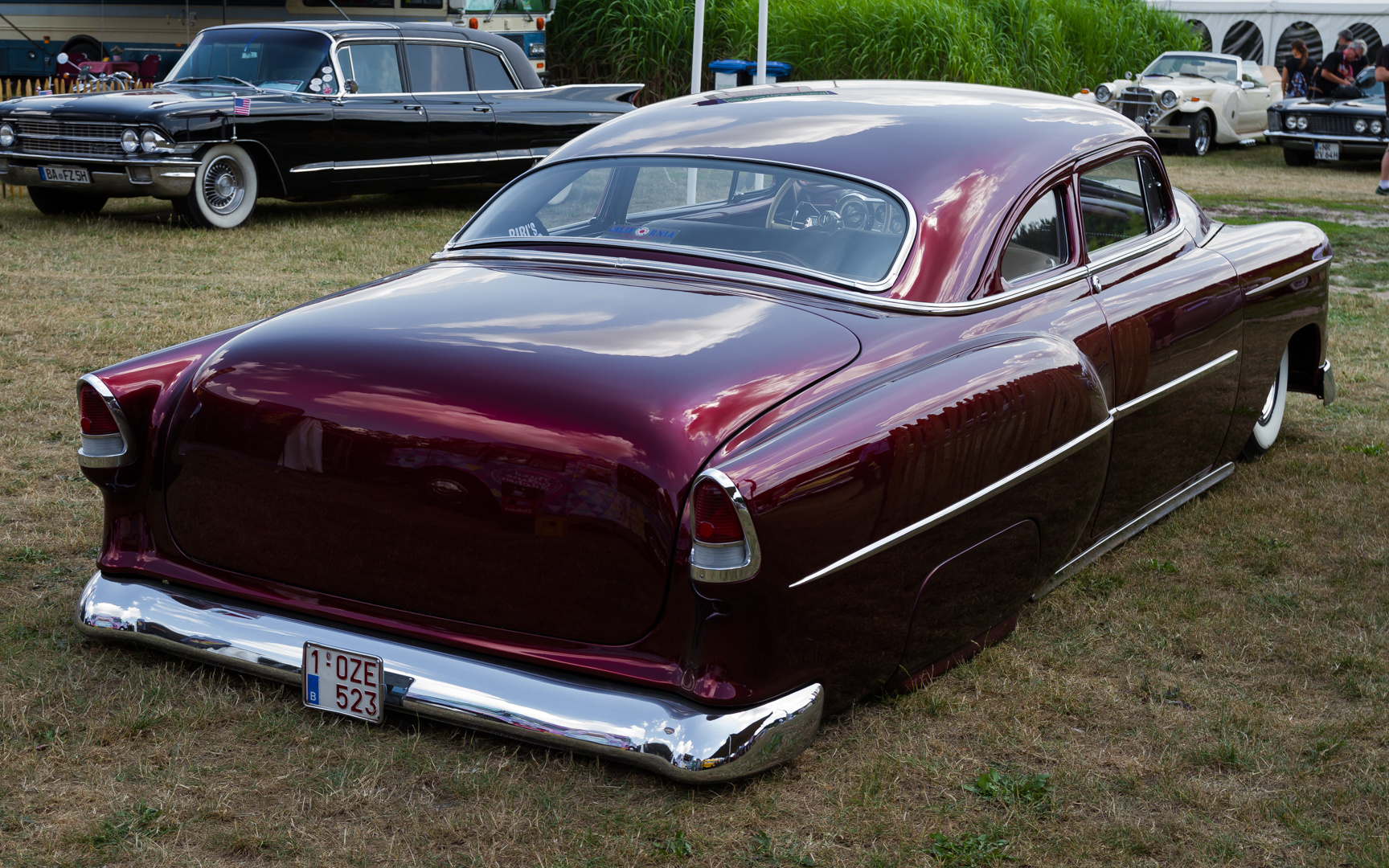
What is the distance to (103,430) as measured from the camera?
10.1 feet

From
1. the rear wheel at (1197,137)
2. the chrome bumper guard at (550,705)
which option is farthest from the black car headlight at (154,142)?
the rear wheel at (1197,137)

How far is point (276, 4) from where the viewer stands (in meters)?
16.1

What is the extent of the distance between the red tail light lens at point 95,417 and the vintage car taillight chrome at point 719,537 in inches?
58.1

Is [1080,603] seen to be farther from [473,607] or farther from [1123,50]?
[1123,50]

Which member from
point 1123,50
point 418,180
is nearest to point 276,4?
point 418,180

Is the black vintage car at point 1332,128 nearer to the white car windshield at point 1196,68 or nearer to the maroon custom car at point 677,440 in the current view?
the white car windshield at point 1196,68

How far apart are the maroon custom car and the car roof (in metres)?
0.01

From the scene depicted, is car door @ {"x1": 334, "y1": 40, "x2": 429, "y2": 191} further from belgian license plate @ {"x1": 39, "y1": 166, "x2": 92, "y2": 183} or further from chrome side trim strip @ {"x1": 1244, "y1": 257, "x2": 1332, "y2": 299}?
chrome side trim strip @ {"x1": 1244, "y1": 257, "x2": 1332, "y2": 299}

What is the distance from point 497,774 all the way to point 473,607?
35cm

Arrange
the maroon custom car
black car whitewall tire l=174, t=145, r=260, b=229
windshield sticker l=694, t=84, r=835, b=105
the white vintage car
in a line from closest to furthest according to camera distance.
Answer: the maroon custom car → windshield sticker l=694, t=84, r=835, b=105 → black car whitewall tire l=174, t=145, r=260, b=229 → the white vintage car

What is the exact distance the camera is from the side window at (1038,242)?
139 inches

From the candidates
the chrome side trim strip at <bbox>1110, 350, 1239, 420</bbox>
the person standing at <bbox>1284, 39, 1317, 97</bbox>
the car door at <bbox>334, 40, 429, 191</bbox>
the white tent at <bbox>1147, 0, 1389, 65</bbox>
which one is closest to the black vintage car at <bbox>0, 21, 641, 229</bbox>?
the car door at <bbox>334, 40, 429, 191</bbox>

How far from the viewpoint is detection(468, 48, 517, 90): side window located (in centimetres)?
1131

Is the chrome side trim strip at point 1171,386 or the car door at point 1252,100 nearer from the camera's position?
the chrome side trim strip at point 1171,386
